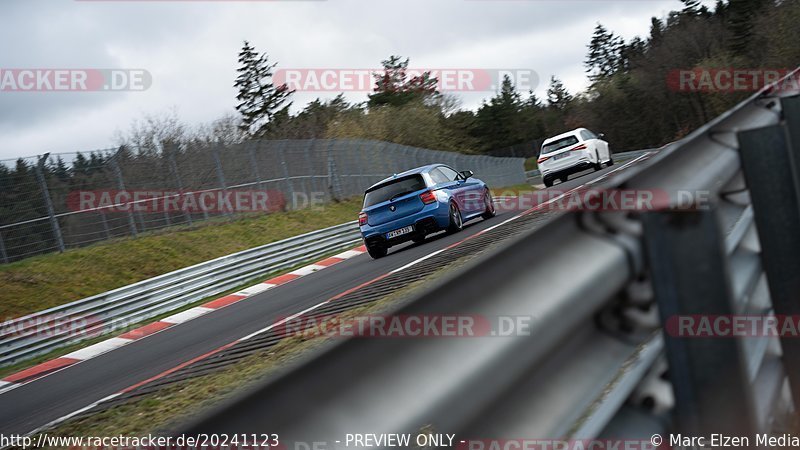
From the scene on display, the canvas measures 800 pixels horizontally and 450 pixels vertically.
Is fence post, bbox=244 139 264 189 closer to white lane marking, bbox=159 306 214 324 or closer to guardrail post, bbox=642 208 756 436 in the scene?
white lane marking, bbox=159 306 214 324

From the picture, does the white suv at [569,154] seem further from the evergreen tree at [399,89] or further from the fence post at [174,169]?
the evergreen tree at [399,89]

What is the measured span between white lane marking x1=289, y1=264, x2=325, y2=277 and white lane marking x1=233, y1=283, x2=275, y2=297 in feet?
3.34

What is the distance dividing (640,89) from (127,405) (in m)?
76.0

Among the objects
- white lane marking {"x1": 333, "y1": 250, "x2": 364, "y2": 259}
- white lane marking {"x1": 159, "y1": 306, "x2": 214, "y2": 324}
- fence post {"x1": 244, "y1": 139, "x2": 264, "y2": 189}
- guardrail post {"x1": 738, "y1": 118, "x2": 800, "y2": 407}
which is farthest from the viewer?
fence post {"x1": 244, "y1": 139, "x2": 264, "y2": 189}

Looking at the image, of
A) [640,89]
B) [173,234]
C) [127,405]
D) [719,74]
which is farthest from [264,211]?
[640,89]

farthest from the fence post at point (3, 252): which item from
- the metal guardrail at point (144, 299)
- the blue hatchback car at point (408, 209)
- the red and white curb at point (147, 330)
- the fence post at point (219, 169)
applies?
the blue hatchback car at point (408, 209)

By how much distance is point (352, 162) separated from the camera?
32.7m

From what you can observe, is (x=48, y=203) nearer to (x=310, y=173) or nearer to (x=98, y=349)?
(x=98, y=349)

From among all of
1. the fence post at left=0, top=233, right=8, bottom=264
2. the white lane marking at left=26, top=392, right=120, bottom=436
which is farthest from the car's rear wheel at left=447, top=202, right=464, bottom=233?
the white lane marking at left=26, top=392, right=120, bottom=436

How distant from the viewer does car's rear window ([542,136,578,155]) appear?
96.7ft

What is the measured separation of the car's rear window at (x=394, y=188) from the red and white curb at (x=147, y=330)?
236 centimetres

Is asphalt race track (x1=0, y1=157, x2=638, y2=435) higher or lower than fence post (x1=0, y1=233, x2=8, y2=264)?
lower

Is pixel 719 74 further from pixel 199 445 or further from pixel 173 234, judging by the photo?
pixel 199 445

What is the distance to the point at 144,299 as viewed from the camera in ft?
54.0
